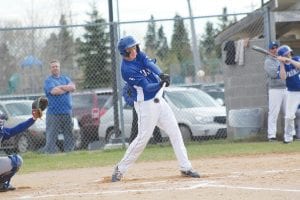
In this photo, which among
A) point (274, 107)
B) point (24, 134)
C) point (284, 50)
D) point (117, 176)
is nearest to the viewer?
point (117, 176)

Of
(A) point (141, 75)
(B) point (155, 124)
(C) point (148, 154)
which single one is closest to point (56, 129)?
(C) point (148, 154)

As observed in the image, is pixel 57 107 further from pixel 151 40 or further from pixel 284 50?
pixel 284 50

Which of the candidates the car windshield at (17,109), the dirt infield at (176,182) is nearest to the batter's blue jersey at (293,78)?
the dirt infield at (176,182)

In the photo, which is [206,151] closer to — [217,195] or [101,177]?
[101,177]

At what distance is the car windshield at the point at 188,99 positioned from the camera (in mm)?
17188

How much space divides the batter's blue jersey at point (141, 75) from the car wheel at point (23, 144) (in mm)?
7793

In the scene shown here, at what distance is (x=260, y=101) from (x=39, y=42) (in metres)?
5.25

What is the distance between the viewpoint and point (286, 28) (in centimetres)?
1897

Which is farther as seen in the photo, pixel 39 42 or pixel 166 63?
pixel 166 63

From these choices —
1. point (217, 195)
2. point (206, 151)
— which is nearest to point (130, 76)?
point (217, 195)

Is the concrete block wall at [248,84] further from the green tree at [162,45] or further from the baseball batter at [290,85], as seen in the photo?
the baseball batter at [290,85]

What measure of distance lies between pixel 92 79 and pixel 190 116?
247 cm

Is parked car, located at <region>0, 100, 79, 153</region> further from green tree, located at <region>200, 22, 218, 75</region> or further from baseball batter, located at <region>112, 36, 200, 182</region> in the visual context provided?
baseball batter, located at <region>112, 36, 200, 182</region>

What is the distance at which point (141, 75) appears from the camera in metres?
9.23
